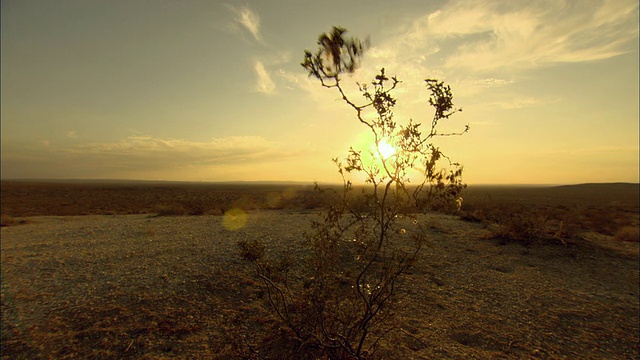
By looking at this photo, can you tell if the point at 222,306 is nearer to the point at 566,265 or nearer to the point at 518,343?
the point at 518,343

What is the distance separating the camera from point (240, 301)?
6.37m

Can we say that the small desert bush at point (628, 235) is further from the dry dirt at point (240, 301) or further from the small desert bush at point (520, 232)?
the small desert bush at point (520, 232)

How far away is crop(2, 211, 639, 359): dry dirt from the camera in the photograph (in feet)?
16.4

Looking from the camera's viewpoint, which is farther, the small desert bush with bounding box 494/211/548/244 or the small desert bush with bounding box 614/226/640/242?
the small desert bush with bounding box 614/226/640/242

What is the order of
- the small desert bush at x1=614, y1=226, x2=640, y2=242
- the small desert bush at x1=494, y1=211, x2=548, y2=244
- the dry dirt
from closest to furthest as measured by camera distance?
the dry dirt, the small desert bush at x1=494, y1=211, x2=548, y2=244, the small desert bush at x1=614, y1=226, x2=640, y2=242

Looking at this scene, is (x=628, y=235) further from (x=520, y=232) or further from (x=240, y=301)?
(x=240, y=301)

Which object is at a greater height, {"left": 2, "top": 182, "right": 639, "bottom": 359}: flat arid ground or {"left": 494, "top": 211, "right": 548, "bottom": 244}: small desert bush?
{"left": 494, "top": 211, "right": 548, "bottom": 244}: small desert bush

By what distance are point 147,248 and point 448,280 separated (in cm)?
878

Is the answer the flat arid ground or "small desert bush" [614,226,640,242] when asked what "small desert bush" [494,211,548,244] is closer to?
the flat arid ground

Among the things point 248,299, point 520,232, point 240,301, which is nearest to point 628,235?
point 520,232

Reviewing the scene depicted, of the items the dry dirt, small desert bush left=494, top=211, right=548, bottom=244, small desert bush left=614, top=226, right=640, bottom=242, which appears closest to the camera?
the dry dirt

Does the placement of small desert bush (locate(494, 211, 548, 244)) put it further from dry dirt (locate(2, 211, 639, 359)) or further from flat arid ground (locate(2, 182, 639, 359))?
dry dirt (locate(2, 211, 639, 359))

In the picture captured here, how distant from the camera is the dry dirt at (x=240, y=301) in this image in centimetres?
500

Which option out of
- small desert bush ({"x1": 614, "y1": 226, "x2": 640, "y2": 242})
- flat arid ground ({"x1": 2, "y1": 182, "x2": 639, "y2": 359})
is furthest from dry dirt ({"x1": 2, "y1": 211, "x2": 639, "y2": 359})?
small desert bush ({"x1": 614, "y1": 226, "x2": 640, "y2": 242})
